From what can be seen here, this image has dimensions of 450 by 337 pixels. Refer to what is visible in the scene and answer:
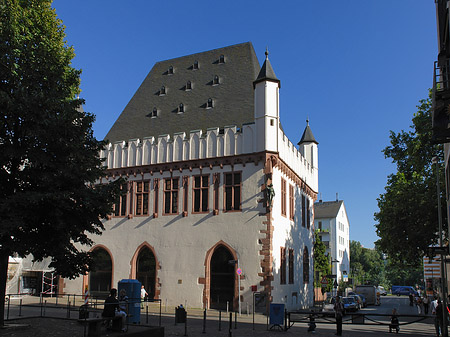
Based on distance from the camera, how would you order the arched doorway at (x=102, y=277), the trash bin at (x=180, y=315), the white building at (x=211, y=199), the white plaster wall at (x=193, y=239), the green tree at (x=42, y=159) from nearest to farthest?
the green tree at (x=42, y=159) < the trash bin at (x=180, y=315) < the white plaster wall at (x=193, y=239) < the white building at (x=211, y=199) < the arched doorway at (x=102, y=277)

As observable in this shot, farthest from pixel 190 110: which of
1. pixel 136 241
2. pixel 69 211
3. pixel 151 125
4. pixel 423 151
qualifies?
pixel 69 211

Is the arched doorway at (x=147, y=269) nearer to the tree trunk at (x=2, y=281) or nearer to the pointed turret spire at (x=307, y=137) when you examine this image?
the tree trunk at (x=2, y=281)

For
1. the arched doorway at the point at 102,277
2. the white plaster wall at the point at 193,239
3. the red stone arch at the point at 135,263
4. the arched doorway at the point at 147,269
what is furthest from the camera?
the arched doorway at the point at 102,277

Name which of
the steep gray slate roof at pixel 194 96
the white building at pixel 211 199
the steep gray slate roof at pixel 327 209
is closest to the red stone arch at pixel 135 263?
the white building at pixel 211 199

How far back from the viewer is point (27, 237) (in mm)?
14953

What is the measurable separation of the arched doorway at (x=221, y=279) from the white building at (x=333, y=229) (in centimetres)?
6438

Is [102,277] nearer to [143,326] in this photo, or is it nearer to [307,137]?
[143,326]

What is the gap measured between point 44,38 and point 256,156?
51.8 ft

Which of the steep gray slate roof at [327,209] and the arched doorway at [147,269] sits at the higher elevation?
the steep gray slate roof at [327,209]

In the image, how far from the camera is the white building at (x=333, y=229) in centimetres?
9394

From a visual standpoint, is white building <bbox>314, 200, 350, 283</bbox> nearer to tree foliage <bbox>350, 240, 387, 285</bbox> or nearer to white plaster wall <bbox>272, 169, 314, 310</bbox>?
tree foliage <bbox>350, 240, 387, 285</bbox>

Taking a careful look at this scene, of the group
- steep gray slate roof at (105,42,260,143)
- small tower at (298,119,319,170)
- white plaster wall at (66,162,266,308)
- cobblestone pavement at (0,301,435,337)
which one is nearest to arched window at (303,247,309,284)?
small tower at (298,119,319,170)

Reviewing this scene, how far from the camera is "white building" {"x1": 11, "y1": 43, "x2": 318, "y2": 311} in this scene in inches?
1159

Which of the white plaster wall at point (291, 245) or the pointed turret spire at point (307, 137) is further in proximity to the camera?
the pointed turret spire at point (307, 137)
